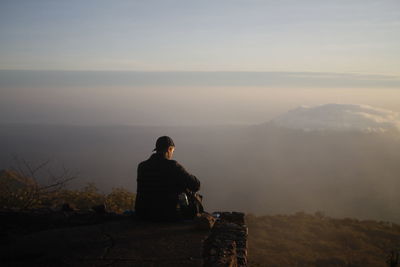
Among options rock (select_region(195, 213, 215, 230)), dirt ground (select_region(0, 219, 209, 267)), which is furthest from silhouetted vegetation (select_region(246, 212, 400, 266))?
dirt ground (select_region(0, 219, 209, 267))

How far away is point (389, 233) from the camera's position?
17.1m

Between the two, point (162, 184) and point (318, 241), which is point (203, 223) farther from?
point (318, 241)

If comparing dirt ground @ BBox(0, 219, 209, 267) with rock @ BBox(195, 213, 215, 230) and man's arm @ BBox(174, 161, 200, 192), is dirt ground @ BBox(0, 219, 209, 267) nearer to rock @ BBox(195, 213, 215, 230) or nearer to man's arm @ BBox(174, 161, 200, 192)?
rock @ BBox(195, 213, 215, 230)

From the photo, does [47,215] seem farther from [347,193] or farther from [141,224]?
[347,193]

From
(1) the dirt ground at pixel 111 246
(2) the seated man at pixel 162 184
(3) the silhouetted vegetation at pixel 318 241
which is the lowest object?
(3) the silhouetted vegetation at pixel 318 241

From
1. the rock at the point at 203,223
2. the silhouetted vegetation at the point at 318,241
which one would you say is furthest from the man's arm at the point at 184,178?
the silhouetted vegetation at the point at 318,241

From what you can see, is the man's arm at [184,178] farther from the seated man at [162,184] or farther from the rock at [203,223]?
the rock at [203,223]

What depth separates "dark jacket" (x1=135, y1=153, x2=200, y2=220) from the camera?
5.25 meters

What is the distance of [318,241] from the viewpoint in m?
14.8

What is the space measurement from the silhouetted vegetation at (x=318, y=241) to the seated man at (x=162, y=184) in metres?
5.89

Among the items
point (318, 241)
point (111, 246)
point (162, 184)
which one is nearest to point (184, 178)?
point (162, 184)

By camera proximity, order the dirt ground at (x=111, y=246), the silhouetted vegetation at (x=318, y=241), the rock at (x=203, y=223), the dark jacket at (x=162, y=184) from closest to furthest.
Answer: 1. the dirt ground at (x=111, y=246)
2. the dark jacket at (x=162, y=184)
3. the rock at (x=203, y=223)
4. the silhouetted vegetation at (x=318, y=241)

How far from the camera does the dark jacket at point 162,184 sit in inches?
207

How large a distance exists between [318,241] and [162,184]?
11.7m
